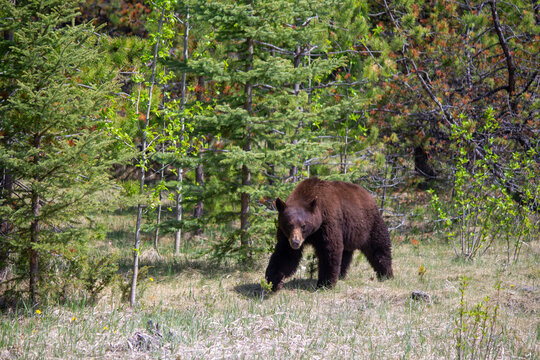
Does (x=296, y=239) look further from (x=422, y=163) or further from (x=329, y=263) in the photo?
(x=422, y=163)

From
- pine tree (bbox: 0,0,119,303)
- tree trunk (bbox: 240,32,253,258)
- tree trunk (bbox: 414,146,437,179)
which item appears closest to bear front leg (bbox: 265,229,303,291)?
tree trunk (bbox: 240,32,253,258)

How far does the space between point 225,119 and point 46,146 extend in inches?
110

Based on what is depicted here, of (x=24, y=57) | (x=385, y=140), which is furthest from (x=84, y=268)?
(x=385, y=140)

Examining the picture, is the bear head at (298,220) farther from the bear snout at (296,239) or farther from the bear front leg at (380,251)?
the bear front leg at (380,251)

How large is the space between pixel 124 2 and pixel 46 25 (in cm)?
965

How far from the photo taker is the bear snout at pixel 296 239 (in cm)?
765

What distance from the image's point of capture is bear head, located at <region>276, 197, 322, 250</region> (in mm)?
7742

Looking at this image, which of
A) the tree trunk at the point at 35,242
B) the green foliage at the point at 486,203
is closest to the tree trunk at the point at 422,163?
the green foliage at the point at 486,203

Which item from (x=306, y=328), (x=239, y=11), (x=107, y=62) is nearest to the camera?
(x=306, y=328)

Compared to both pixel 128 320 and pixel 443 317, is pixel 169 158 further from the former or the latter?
pixel 443 317

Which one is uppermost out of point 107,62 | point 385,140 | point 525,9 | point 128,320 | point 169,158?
point 525,9

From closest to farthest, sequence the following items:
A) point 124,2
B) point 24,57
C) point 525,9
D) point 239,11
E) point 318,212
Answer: point 24,57, point 318,212, point 239,11, point 525,9, point 124,2

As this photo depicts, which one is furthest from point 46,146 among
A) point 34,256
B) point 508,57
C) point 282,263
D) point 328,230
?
point 508,57

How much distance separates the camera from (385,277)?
9398mm
